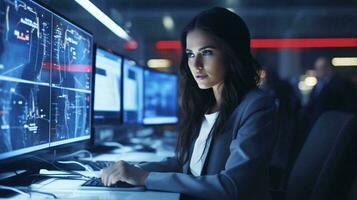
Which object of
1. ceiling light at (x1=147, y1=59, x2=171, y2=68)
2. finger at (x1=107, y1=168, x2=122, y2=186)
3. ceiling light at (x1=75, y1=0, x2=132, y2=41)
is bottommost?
finger at (x1=107, y1=168, x2=122, y2=186)

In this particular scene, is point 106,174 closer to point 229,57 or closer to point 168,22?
point 229,57

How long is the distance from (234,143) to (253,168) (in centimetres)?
10

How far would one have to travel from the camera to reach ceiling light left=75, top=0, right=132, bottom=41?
5.95 ft

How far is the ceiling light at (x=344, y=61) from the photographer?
4391 millimetres

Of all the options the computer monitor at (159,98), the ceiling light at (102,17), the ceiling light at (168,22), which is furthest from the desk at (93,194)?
the ceiling light at (168,22)

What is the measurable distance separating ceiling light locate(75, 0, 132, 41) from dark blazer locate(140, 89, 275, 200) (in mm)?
872

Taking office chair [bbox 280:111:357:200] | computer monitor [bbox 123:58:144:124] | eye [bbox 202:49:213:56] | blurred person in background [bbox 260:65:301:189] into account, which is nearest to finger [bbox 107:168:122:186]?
eye [bbox 202:49:213:56]

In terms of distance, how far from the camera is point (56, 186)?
1.26 metres

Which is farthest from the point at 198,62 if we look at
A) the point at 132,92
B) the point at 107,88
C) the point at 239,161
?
the point at 132,92

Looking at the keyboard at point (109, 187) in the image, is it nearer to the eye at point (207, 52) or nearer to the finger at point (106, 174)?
the finger at point (106, 174)

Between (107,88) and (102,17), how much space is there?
406 mm

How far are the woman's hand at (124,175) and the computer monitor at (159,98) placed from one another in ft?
5.35

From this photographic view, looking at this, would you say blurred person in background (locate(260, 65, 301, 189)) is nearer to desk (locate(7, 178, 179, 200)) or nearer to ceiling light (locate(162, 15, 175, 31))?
desk (locate(7, 178, 179, 200))

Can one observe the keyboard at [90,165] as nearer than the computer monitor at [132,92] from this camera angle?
Yes
